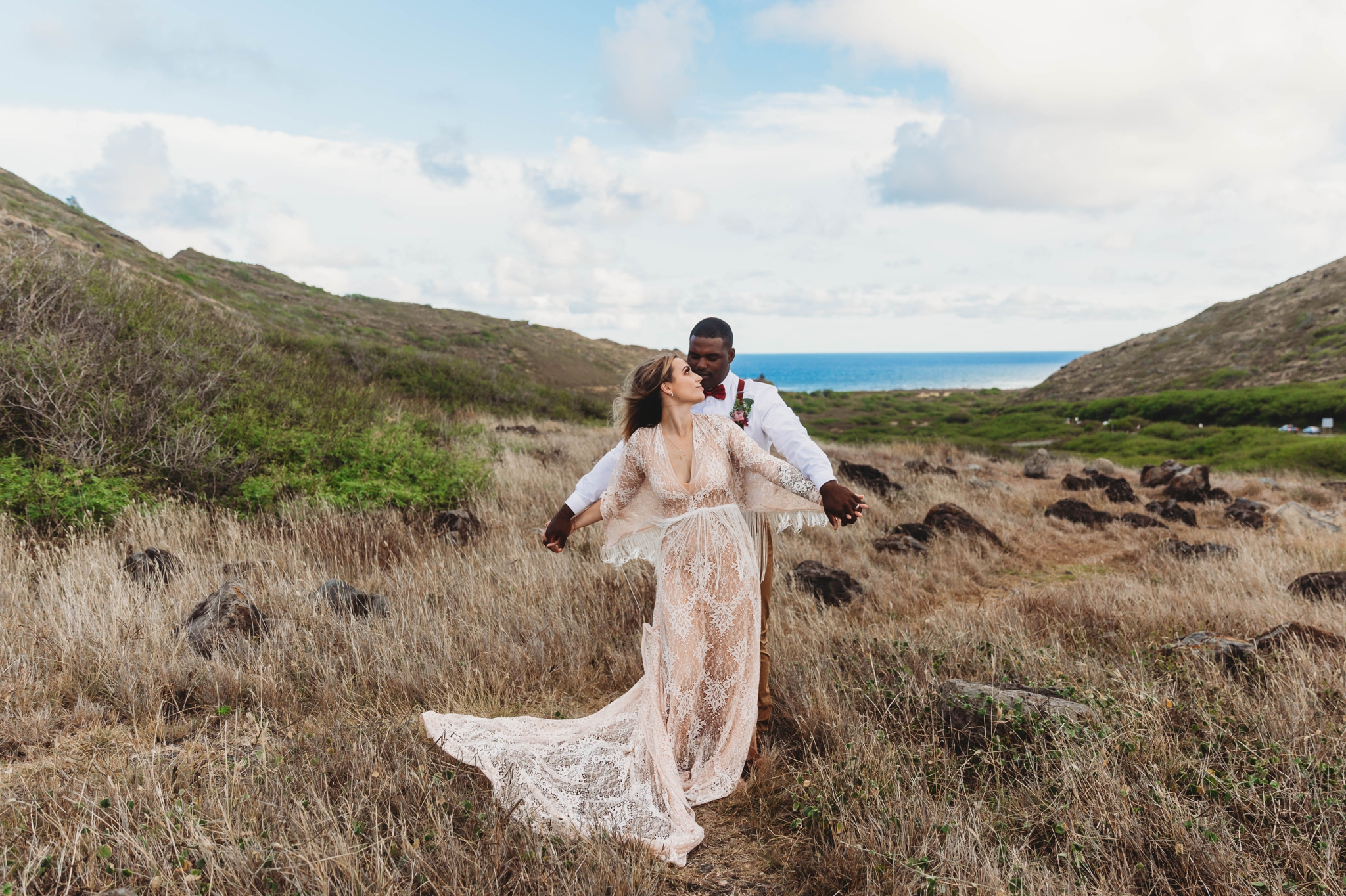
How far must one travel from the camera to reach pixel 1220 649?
423cm

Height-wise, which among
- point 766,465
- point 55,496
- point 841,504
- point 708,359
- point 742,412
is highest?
point 708,359

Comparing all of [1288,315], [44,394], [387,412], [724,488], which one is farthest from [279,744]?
[1288,315]

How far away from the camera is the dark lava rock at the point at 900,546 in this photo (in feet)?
25.4

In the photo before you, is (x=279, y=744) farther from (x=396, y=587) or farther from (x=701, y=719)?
(x=396, y=587)

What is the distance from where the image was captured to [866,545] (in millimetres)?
7996

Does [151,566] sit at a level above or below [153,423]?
below

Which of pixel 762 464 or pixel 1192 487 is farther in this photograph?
pixel 1192 487

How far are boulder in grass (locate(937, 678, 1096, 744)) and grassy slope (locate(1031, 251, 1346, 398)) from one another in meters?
42.8

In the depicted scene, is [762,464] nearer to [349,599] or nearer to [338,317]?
[349,599]

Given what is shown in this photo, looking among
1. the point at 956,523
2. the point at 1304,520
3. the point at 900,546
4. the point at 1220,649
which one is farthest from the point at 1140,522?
the point at 1220,649

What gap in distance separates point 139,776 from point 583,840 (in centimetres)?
198

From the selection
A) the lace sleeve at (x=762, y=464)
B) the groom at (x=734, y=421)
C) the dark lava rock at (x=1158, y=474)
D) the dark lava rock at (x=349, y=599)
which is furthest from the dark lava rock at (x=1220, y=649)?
the dark lava rock at (x=1158, y=474)

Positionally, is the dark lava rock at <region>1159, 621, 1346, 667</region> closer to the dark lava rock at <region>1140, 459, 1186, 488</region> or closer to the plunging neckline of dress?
the plunging neckline of dress

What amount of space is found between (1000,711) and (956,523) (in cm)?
578
